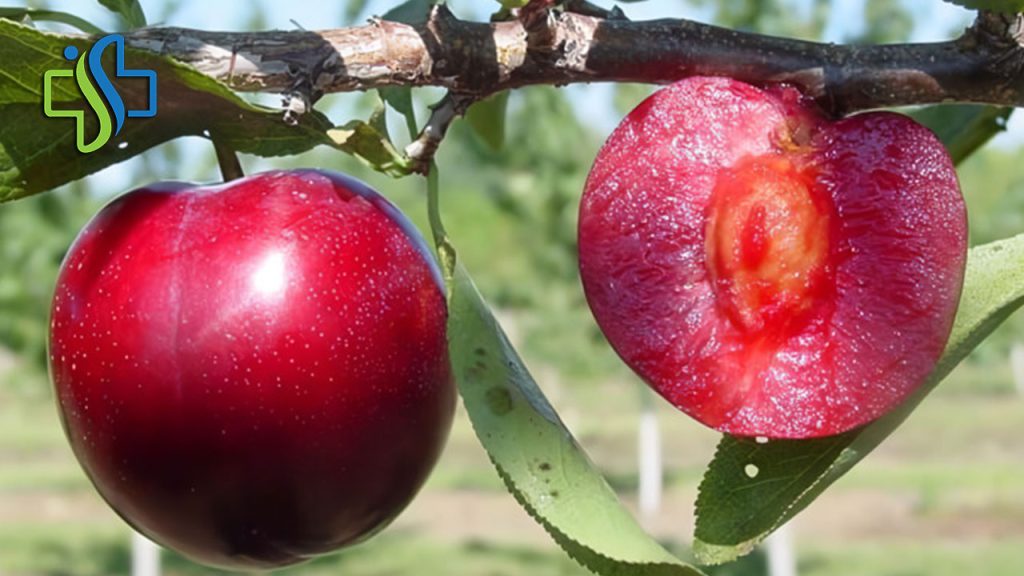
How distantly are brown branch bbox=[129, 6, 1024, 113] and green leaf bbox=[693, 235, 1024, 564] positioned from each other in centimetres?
12

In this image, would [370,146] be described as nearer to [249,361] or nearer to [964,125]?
[249,361]

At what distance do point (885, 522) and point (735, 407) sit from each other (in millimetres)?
9759

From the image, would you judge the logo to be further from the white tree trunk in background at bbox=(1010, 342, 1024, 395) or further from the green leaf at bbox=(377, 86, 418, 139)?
the white tree trunk in background at bbox=(1010, 342, 1024, 395)

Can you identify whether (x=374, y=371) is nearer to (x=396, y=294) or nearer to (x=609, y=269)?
(x=396, y=294)

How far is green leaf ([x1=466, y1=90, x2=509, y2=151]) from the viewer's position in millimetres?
958

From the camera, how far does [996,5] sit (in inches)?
25.1

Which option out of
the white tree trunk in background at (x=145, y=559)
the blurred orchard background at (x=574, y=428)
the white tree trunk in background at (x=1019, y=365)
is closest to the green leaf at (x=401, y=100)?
the blurred orchard background at (x=574, y=428)

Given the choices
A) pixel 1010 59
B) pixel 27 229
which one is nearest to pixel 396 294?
pixel 1010 59

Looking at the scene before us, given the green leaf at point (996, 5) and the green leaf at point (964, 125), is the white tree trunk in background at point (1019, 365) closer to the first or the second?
the green leaf at point (964, 125)

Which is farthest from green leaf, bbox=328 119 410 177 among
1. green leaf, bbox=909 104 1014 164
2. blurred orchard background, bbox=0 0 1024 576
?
blurred orchard background, bbox=0 0 1024 576

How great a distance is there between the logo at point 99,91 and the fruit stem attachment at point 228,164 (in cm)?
6

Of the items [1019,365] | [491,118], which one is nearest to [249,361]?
[491,118]

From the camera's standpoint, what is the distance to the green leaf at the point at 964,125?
92 centimetres

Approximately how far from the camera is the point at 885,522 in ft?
32.1
